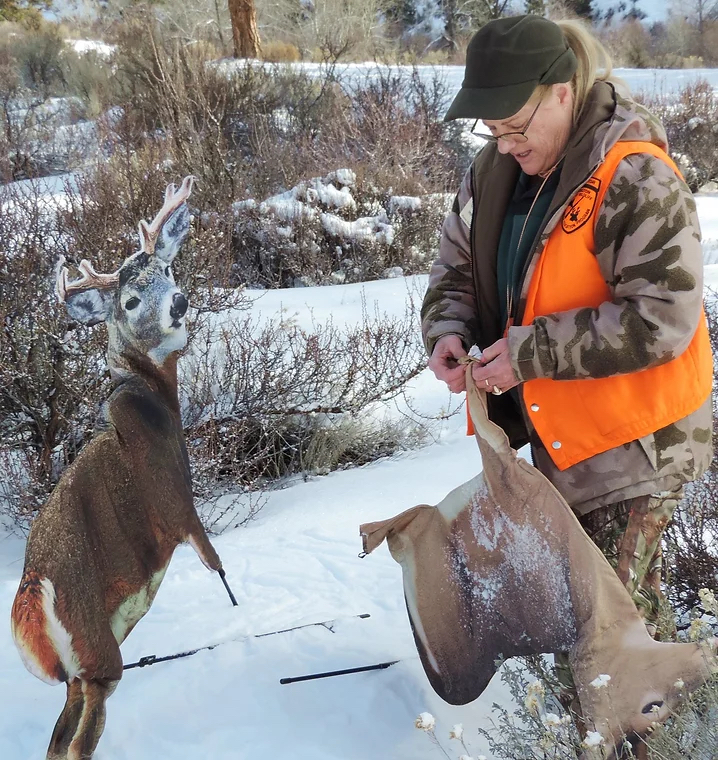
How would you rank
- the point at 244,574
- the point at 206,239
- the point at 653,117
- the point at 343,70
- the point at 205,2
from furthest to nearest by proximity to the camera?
the point at 205,2, the point at 343,70, the point at 206,239, the point at 244,574, the point at 653,117

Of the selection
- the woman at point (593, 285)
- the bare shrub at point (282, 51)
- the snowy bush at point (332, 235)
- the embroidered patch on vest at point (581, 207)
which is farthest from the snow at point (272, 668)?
the bare shrub at point (282, 51)

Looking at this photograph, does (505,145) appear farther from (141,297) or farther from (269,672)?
(269,672)

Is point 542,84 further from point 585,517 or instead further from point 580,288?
point 585,517

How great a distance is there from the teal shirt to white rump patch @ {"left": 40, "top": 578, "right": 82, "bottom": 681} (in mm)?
1380

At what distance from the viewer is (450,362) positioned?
6.70ft

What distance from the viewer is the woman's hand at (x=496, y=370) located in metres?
1.77

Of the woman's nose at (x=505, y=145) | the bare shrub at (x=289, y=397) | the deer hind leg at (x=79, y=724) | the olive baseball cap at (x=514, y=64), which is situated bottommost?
the bare shrub at (x=289, y=397)

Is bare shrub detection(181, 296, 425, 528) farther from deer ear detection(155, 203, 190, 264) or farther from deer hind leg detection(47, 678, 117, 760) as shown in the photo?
deer hind leg detection(47, 678, 117, 760)

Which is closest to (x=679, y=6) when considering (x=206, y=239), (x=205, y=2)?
(x=205, y=2)

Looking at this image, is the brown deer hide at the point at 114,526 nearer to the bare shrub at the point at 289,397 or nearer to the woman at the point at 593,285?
the woman at the point at 593,285

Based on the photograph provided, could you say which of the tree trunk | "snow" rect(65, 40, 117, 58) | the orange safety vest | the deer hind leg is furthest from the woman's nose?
"snow" rect(65, 40, 117, 58)

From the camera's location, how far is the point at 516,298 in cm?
191

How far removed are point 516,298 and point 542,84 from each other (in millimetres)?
491

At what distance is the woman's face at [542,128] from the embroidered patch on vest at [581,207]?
6.5 inches
